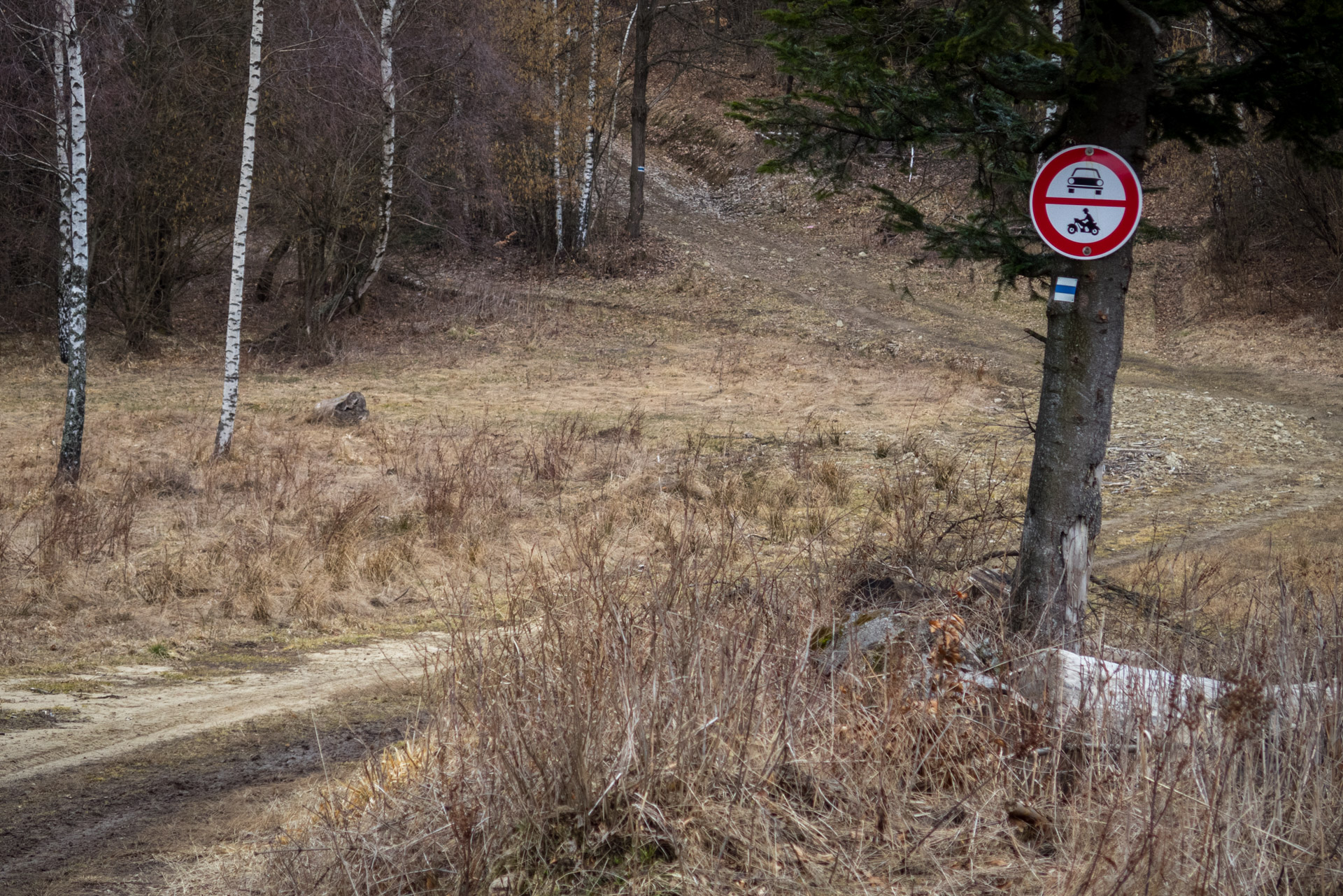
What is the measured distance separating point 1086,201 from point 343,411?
1029cm

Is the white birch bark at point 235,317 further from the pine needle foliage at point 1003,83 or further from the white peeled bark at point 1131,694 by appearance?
the white peeled bark at point 1131,694

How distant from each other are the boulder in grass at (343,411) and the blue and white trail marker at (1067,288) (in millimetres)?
9894

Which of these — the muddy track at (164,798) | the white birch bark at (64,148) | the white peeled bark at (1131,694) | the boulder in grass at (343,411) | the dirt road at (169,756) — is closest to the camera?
the white peeled bark at (1131,694)

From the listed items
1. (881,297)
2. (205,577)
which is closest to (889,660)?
(205,577)

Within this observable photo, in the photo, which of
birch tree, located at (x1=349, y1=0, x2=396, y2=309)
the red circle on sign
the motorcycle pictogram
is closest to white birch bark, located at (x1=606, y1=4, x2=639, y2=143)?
birch tree, located at (x1=349, y1=0, x2=396, y2=309)

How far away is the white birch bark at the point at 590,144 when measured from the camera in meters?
25.5

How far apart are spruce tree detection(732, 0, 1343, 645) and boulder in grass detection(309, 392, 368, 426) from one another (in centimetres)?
869

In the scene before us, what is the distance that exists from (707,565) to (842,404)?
9.78 meters

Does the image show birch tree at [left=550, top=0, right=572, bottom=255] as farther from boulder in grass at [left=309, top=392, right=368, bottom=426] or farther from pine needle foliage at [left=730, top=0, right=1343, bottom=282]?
pine needle foliage at [left=730, top=0, right=1343, bottom=282]

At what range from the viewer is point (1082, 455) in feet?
16.3

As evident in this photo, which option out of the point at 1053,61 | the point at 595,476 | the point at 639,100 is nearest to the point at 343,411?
the point at 595,476

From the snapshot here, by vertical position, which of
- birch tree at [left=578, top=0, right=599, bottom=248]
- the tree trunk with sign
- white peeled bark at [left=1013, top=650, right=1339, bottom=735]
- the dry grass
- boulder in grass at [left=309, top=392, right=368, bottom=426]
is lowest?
boulder in grass at [left=309, top=392, right=368, bottom=426]

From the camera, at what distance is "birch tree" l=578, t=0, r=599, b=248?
83.8 ft

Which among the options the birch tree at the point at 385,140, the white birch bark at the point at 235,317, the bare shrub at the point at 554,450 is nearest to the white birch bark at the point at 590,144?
the birch tree at the point at 385,140
